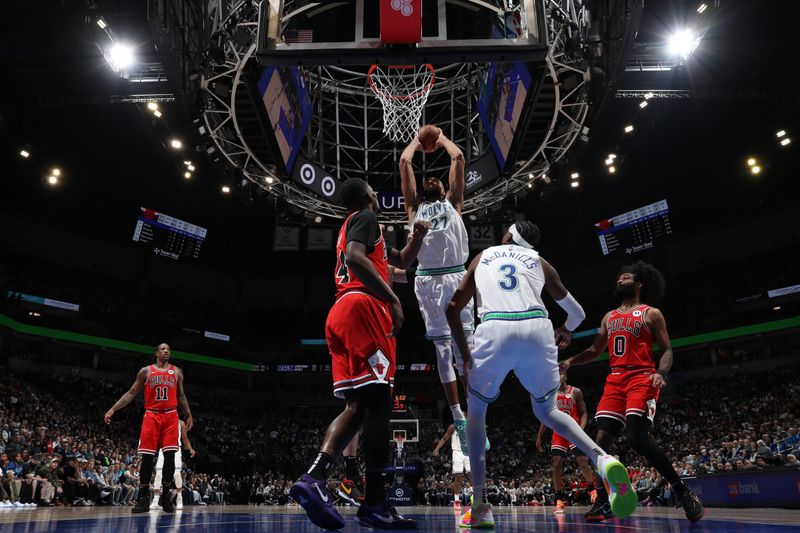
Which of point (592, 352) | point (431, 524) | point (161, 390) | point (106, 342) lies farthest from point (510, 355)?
point (106, 342)

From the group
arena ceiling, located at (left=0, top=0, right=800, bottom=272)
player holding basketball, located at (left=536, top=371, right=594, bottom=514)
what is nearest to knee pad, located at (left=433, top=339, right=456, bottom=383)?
player holding basketball, located at (left=536, top=371, right=594, bottom=514)

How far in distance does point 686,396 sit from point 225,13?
26937 mm

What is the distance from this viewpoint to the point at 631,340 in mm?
5777

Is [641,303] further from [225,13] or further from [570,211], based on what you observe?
[570,211]

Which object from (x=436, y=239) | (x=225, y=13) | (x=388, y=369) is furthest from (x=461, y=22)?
(x=388, y=369)

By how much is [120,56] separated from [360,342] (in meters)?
14.5

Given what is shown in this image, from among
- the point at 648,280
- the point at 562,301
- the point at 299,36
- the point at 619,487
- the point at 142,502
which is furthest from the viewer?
the point at 299,36

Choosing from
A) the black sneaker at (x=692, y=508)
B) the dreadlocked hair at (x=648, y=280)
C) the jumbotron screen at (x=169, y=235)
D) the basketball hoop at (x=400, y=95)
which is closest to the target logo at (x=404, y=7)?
the dreadlocked hair at (x=648, y=280)

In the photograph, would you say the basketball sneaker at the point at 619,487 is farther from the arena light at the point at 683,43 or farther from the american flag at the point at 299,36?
the arena light at the point at 683,43

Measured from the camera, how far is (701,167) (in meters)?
29.4

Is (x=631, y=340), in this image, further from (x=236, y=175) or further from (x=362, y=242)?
(x=236, y=175)

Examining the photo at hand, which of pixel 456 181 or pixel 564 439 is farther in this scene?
pixel 564 439

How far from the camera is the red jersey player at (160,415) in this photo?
26.6 feet

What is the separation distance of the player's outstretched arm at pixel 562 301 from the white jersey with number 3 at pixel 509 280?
3.4 inches
